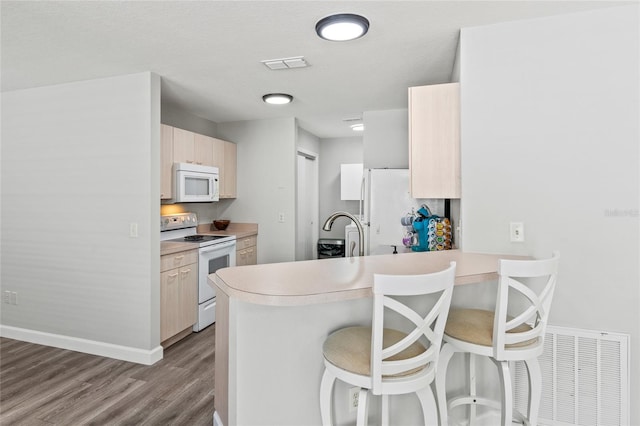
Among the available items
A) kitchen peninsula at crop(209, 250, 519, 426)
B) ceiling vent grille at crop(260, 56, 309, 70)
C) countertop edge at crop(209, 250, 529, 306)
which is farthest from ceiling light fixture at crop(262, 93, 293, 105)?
kitchen peninsula at crop(209, 250, 519, 426)

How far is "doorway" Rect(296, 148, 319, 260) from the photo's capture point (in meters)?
5.59

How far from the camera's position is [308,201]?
19.6ft

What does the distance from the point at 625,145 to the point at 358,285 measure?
163 cm

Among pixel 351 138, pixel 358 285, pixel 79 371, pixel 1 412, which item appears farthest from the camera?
pixel 351 138

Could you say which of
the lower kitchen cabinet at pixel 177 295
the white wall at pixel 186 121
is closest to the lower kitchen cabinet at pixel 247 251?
the lower kitchen cabinet at pixel 177 295

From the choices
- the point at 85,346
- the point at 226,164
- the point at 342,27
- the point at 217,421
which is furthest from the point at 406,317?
the point at 226,164

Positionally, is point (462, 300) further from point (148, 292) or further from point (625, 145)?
point (148, 292)

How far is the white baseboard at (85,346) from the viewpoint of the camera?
296cm

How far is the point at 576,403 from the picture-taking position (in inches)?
77.2

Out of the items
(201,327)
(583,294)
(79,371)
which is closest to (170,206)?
(201,327)

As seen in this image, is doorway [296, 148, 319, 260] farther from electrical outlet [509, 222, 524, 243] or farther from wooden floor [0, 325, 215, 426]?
electrical outlet [509, 222, 524, 243]

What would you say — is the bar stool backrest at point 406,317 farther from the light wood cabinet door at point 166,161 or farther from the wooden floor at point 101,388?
the light wood cabinet door at point 166,161

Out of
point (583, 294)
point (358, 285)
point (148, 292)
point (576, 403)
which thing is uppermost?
point (358, 285)

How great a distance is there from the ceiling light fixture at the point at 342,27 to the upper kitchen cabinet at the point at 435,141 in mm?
522
